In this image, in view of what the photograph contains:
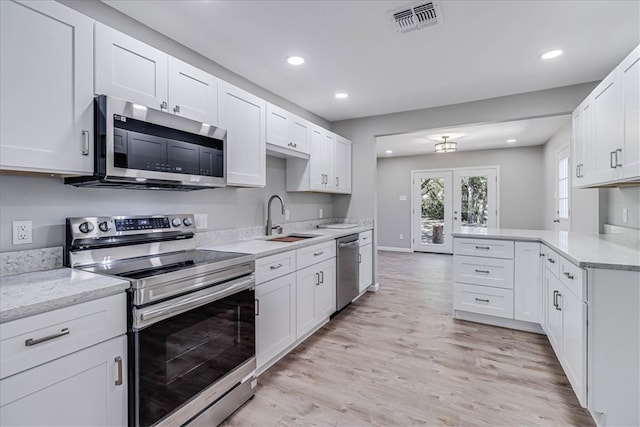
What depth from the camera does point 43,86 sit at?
141 cm

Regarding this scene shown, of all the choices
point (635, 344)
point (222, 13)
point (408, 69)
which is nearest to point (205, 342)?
point (222, 13)

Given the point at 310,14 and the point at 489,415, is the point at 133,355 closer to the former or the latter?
the point at 489,415

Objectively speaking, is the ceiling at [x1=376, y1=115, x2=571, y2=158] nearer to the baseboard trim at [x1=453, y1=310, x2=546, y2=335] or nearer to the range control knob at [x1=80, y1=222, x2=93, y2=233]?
the baseboard trim at [x1=453, y1=310, x2=546, y2=335]

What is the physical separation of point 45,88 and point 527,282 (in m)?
3.79

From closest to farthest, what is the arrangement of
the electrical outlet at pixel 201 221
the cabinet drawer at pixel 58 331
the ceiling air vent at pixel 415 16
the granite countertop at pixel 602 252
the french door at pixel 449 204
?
the cabinet drawer at pixel 58 331 < the granite countertop at pixel 602 252 < the ceiling air vent at pixel 415 16 < the electrical outlet at pixel 201 221 < the french door at pixel 449 204

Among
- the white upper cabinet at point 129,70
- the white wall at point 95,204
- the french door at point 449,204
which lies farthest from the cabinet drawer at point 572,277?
the french door at point 449,204

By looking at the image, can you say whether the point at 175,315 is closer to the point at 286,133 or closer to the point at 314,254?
the point at 314,254

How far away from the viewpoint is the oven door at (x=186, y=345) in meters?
1.38

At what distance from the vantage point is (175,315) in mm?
1543

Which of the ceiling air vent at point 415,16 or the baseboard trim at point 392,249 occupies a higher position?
the ceiling air vent at point 415,16

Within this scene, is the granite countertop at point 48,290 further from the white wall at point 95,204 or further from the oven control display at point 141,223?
the oven control display at point 141,223

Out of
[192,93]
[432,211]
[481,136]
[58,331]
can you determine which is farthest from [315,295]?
[432,211]

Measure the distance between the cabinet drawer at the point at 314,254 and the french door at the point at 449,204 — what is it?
16.8 ft

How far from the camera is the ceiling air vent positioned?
78.2 inches
